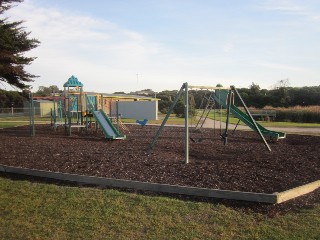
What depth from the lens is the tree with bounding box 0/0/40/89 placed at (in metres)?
20.2

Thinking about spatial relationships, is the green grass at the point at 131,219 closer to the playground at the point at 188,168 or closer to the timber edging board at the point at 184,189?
the timber edging board at the point at 184,189

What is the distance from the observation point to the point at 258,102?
58875mm

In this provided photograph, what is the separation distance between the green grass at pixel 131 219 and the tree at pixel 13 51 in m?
15.9

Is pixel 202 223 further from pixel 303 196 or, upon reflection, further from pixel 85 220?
pixel 303 196

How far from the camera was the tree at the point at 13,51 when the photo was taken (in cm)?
2025

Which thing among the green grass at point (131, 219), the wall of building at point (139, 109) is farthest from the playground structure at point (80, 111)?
the wall of building at point (139, 109)

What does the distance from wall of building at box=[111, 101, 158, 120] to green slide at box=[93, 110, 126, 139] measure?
25557mm

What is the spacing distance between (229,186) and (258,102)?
54242mm

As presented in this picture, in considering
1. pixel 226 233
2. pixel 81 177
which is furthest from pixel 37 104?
pixel 226 233

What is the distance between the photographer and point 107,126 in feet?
55.7

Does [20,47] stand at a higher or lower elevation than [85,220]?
higher

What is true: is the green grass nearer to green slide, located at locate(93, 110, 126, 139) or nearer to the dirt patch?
the dirt patch

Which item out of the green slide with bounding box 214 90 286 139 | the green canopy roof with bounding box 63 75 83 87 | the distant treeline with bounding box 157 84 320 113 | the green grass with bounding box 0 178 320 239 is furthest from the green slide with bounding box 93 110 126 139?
the distant treeline with bounding box 157 84 320 113

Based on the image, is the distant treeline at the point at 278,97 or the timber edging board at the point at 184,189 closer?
the timber edging board at the point at 184,189
